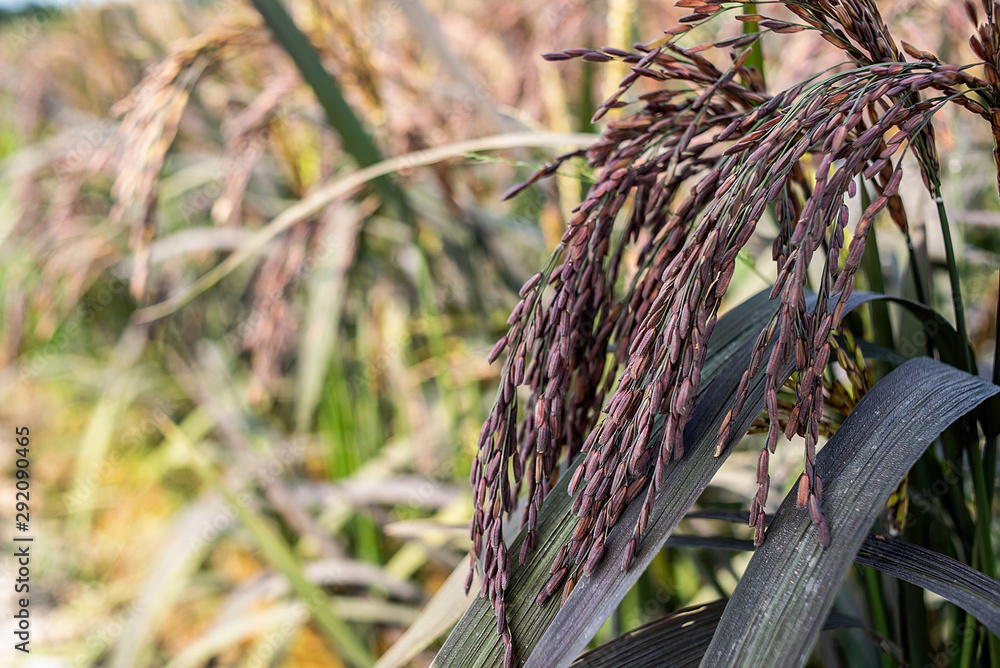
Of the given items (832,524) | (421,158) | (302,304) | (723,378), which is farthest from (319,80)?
(302,304)

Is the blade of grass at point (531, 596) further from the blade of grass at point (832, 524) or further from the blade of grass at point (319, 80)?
the blade of grass at point (319, 80)

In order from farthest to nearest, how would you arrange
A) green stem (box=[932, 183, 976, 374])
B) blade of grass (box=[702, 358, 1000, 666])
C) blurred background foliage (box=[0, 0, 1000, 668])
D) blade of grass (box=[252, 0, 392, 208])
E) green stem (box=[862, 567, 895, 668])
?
blurred background foliage (box=[0, 0, 1000, 668])
blade of grass (box=[252, 0, 392, 208])
green stem (box=[862, 567, 895, 668])
green stem (box=[932, 183, 976, 374])
blade of grass (box=[702, 358, 1000, 666])

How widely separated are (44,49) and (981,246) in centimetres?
328

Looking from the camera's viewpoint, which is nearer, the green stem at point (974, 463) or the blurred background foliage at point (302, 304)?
the green stem at point (974, 463)

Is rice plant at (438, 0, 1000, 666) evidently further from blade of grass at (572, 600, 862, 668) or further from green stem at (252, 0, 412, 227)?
green stem at (252, 0, 412, 227)

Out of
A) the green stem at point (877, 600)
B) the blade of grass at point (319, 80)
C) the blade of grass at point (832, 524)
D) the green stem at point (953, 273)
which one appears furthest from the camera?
the blade of grass at point (319, 80)

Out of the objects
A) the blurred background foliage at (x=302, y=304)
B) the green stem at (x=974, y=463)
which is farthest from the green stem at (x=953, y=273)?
the blurred background foliage at (x=302, y=304)

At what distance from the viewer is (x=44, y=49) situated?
2.56 m

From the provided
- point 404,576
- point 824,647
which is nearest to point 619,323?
point 824,647

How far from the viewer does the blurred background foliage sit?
101 cm

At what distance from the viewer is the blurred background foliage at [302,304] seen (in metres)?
1.01

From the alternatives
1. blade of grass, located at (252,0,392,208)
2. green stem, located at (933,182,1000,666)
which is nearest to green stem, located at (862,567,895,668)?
green stem, located at (933,182,1000,666)

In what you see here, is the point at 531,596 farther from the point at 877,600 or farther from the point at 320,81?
the point at 320,81

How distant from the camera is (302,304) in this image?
6.31 feet
